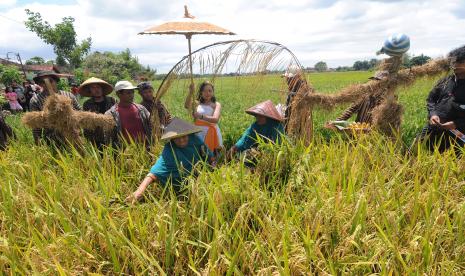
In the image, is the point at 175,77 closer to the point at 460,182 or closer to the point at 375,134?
the point at 375,134

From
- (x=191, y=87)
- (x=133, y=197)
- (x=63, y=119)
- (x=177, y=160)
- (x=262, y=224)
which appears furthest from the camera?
(x=191, y=87)

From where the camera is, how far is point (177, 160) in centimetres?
275

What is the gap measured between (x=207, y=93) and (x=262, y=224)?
2354 mm

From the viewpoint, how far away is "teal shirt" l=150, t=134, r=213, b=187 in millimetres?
2682

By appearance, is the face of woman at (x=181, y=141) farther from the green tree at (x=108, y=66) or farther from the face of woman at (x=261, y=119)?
the green tree at (x=108, y=66)

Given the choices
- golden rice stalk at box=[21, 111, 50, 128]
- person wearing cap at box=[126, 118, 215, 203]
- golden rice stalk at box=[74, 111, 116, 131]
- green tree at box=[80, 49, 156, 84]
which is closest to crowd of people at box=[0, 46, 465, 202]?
person wearing cap at box=[126, 118, 215, 203]

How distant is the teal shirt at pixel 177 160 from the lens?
268 cm

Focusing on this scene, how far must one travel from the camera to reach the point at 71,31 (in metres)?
38.4

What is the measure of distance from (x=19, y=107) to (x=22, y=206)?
1119 cm

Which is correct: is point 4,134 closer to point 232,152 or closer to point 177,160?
point 177,160

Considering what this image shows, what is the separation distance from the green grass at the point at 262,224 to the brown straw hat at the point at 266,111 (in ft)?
1.34

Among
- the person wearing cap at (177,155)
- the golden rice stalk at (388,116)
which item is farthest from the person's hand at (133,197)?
the golden rice stalk at (388,116)

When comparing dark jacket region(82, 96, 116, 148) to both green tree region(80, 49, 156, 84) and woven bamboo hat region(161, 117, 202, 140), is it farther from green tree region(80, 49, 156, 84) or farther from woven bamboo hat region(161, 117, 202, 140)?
green tree region(80, 49, 156, 84)

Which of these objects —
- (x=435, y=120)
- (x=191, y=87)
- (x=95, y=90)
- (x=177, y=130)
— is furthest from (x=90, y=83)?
(x=435, y=120)
